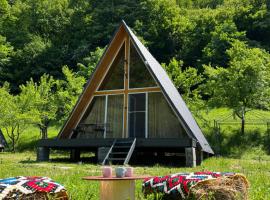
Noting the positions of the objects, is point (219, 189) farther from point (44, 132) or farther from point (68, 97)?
point (44, 132)

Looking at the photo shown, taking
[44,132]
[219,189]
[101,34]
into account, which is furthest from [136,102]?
[101,34]

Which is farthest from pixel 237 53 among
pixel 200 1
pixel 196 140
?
pixel 200 1

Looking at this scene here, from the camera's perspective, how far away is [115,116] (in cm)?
1485

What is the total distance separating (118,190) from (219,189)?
3.41 feet

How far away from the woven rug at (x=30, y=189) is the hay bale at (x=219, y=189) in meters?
1.34

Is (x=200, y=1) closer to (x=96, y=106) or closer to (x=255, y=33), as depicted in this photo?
(x=255, y=33)

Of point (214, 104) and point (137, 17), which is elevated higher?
point (137, 17)

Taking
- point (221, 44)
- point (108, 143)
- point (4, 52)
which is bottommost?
point (108, 143)

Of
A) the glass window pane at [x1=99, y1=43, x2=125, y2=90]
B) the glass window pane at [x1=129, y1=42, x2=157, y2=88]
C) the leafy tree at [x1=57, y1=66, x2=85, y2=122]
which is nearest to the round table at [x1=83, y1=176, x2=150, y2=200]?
the glass window pane at [x1=129, y1=42, x2=157, y2=88]

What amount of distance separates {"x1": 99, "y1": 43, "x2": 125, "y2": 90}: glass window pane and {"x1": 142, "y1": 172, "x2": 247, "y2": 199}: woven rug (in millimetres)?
10043

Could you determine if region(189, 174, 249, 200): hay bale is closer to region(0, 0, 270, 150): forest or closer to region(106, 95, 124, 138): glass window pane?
region(106, 95, 124, 138): glass window pane

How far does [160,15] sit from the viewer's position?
48.0 meters

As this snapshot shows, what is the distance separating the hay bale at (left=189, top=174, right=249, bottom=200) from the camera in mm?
4297

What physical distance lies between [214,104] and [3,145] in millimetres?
11487
